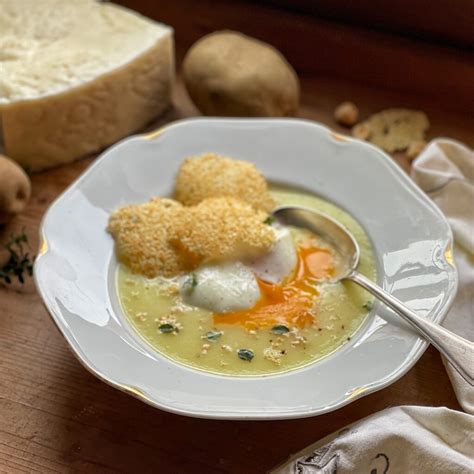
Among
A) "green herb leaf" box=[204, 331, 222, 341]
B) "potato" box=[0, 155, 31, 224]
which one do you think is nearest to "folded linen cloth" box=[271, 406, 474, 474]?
"green herb leaf" box=[204, 331, 222, 341]

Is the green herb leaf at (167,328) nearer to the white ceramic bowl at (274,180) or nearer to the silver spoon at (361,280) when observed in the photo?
the white ceramic bowl at (274,180)

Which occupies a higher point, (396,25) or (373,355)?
(396,25)

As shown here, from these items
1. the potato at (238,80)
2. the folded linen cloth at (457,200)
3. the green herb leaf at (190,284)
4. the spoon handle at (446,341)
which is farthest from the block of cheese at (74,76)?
the spoon handle at (446,341)

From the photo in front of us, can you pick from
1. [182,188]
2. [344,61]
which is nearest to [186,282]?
[182,188]

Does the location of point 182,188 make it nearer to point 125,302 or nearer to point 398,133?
point 125,302

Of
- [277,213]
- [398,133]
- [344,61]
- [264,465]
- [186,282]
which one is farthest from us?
[344,61]

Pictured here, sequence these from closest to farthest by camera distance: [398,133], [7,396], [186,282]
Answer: [7,396], [186,282], [398,133]

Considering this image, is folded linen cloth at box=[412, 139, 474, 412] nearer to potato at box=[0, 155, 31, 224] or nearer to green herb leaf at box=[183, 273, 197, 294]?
green herb leaf at box=[183, 273, 197, 294]

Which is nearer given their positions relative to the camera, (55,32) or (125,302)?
(125,302)
